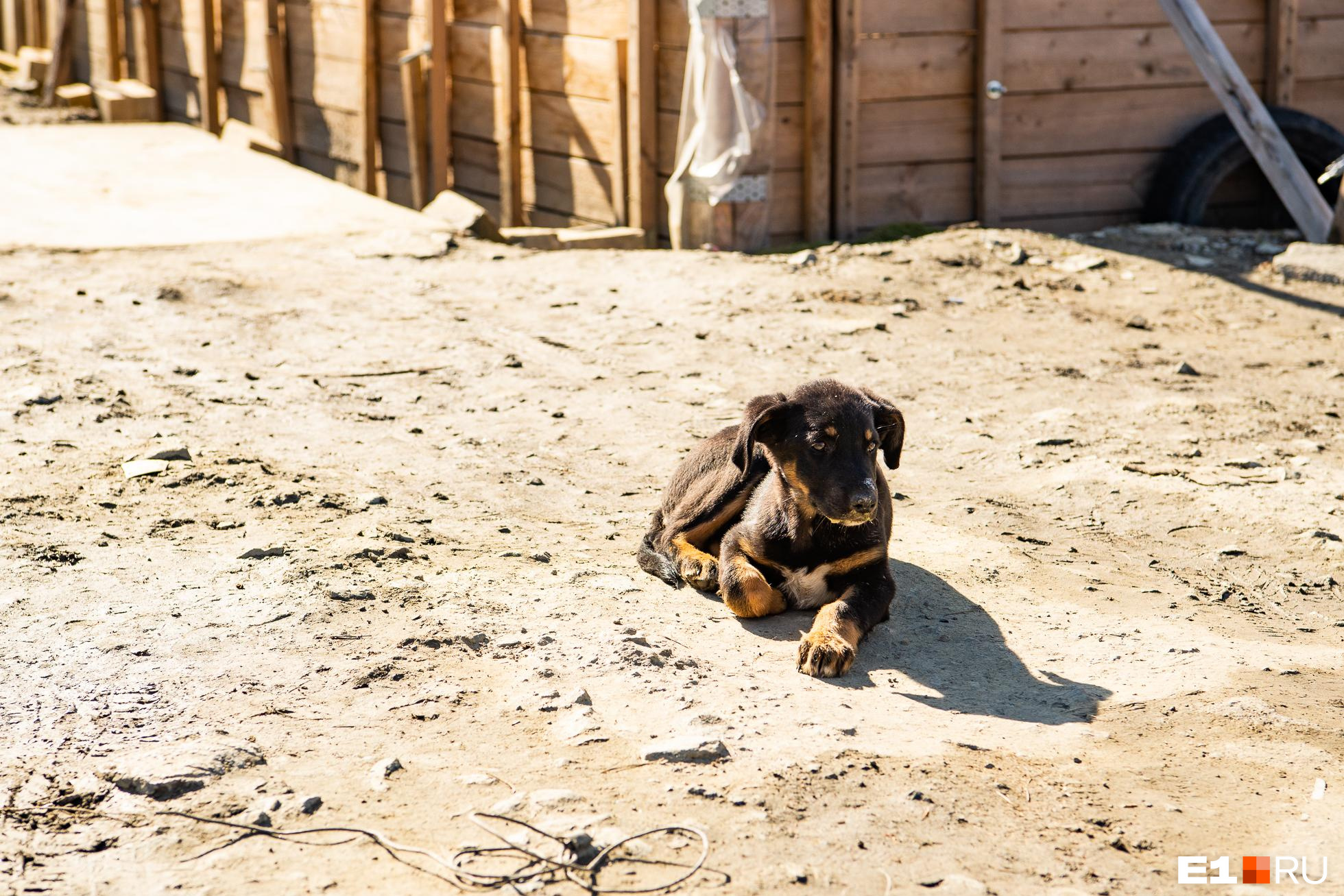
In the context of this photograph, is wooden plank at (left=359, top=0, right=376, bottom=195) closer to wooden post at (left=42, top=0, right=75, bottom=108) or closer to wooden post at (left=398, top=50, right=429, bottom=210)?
wooden post at (left=398, top=50, right=429, bottom=210)

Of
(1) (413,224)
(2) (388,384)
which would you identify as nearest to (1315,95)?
(1) (413,224)

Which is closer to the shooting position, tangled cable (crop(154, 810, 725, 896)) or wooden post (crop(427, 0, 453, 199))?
tangled cable (crop(154, 810, 725, 896))

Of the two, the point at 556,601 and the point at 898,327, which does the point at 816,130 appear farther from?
the point at 556,601

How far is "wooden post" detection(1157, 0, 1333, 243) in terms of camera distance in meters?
9.72

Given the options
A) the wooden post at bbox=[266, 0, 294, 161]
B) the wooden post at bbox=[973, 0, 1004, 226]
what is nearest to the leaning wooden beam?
the wooden post at bbox=[266, 0, 294, 161]

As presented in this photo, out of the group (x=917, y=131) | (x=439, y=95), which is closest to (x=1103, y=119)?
(x=917, y=131)

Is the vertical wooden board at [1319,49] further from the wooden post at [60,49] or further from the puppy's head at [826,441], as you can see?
the wooden post at [60,49]

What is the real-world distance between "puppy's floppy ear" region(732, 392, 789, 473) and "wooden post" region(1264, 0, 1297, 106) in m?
8.33

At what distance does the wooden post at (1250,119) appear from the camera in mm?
9719

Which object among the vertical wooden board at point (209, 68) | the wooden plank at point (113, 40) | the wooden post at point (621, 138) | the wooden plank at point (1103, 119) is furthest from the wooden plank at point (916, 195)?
the wooden plank at point (113, 40)

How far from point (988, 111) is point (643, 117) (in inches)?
101

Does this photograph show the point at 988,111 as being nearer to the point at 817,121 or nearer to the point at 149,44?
the point at 817,121

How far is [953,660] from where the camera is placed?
4605 millimetres

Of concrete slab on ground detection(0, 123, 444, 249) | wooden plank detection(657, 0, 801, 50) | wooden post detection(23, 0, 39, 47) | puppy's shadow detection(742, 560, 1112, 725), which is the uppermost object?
wooden post detection(23, 0, 39, 47)
